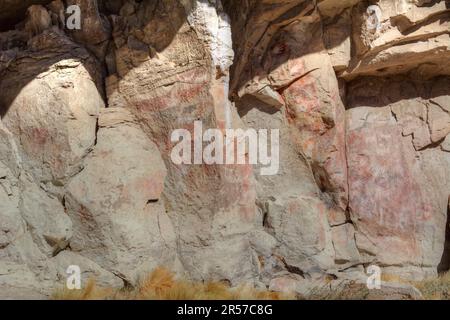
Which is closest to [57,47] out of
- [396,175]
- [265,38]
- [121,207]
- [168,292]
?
[121,207]

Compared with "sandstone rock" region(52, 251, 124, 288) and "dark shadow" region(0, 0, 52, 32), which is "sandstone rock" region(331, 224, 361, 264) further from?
"dark shadow" region(0, 0, 52, 32)

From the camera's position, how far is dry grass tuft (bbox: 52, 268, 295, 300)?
15.4 feet

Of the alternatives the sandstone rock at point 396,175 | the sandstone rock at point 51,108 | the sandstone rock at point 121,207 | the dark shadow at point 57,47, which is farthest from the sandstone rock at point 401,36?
the sandstone rock at point 51,108

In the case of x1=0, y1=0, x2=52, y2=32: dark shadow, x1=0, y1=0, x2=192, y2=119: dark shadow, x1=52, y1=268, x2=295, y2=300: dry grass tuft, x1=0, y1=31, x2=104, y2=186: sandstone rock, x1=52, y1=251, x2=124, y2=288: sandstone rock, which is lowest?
x1=52, y1=268, x2=295, y2=300: dry grass tuft

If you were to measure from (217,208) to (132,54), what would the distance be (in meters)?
1.77

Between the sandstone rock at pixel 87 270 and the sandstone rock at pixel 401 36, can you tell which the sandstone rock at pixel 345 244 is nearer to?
the sandstone rock at pixel 401 36

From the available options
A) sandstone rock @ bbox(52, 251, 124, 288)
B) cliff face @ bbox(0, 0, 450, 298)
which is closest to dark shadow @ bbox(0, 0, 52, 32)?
cliff face @ bbox(0, 0, 450, 298)

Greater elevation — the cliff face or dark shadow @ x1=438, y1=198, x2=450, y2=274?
the cliff face

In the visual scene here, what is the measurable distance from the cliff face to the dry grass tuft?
0.16 metres

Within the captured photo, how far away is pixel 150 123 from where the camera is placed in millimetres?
5637

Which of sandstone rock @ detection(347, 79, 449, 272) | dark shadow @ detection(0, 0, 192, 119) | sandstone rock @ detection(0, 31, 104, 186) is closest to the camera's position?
sandstone rock @ detection(0, 31, 104, 186)

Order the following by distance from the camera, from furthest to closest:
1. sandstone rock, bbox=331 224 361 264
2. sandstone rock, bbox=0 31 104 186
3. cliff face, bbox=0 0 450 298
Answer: sandstone rock, bbox=331 224 361 264 < sandstone rock, bbox=0 31 104 186 < cliff face, bbox=0 0 450 298

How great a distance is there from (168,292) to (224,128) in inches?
65.1

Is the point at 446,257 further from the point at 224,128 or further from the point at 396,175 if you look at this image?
the point at 224,128
